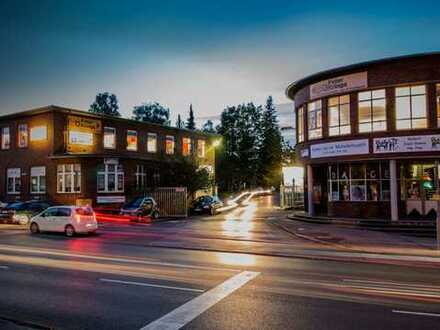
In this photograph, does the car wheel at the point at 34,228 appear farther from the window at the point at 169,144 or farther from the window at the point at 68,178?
the window at the point at 169,144

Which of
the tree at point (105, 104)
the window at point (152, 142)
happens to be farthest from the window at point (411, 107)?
the tree at point (105, 104)

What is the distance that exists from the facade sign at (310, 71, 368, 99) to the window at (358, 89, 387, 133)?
69cm

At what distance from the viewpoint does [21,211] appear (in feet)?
96.3

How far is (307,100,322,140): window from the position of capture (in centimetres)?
2875

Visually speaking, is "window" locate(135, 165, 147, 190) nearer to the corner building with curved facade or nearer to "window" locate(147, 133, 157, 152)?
"window" locate(147, 133, 157, 152)

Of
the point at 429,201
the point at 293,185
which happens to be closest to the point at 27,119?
the point at 293,185

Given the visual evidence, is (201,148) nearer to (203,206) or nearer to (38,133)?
(203,206)

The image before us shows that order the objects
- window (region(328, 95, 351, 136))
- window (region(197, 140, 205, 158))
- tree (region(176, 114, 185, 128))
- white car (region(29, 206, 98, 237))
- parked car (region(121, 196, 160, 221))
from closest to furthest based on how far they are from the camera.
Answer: white car (region(29, 206, 98, 237)) → window (region(328, 95, 351, 136)) → parked car (region(121, 196, 160, 221)) → window (region(197, 140, 205, 158)) → tree (region(176, 114, 185, 128))

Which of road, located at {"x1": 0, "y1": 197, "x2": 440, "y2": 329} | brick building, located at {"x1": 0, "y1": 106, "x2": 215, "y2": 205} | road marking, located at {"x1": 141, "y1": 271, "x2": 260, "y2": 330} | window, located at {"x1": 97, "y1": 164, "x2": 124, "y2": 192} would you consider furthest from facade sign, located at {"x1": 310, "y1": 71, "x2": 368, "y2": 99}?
road marking, located at {"x1": 141, "y1": 271, "x2": 260, "y2": 330}

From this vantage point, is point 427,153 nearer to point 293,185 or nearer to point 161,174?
point 293,185

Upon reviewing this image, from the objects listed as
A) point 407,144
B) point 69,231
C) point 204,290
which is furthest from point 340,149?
point 204,290

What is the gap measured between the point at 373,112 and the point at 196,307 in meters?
21.4

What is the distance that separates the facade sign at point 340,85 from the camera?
2614 cm

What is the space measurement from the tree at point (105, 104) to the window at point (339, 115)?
221 ft
